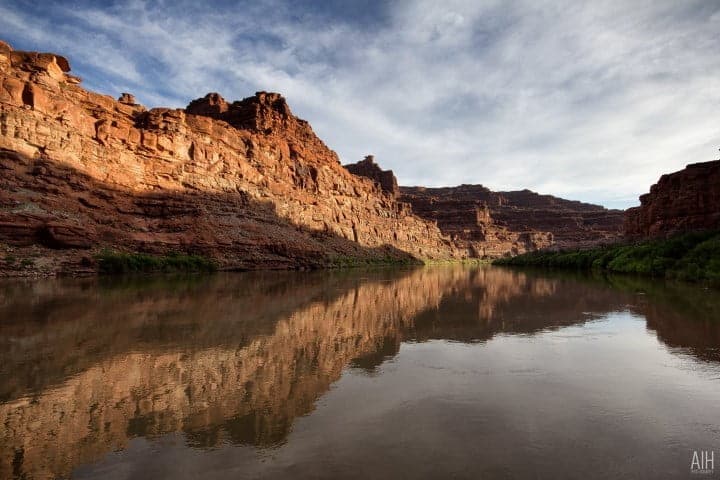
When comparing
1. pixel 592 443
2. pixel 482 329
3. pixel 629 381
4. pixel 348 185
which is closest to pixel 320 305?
pixel 482 329

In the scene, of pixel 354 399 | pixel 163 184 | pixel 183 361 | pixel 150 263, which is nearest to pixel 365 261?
pixel 163 184

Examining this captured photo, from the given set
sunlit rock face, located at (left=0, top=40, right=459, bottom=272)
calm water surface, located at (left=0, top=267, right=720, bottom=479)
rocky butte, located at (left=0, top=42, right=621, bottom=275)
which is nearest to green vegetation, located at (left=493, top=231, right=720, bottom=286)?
calm water surface, located at (left=0, top=267, right=720, bottom=479)

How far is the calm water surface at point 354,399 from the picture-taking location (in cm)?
295

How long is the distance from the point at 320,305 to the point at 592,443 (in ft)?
31.8

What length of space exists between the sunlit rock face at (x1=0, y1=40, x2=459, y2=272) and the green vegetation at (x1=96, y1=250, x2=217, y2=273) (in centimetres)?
129

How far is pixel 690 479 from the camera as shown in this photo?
8.79 feet

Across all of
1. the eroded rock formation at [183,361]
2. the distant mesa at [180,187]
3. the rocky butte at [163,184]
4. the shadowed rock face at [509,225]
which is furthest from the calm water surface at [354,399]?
the shadowed rock face at [509,225]

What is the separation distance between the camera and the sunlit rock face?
88.6 feet

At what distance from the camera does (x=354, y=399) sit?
4.30 meters

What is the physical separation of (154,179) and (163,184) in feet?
3.00

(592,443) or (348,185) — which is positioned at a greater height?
(348,185)

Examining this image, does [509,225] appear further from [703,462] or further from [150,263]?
[703,462]

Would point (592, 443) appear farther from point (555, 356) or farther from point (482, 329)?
point (482, 329)

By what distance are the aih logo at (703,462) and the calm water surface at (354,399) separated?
41mm
